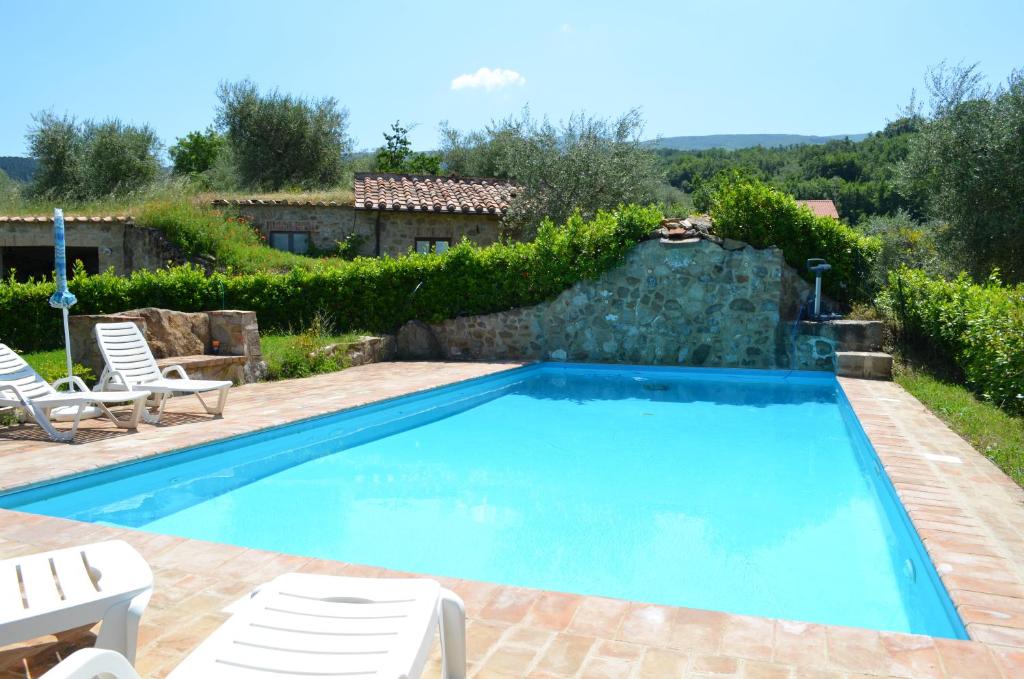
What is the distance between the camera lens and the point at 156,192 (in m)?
20.7

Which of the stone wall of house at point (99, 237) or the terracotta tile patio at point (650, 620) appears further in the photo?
the stone wall of house at point (99, 237)

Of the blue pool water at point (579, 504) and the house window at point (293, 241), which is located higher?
the house window at point (293, 241)

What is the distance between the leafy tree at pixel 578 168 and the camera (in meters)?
18.7

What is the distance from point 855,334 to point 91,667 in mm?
12454

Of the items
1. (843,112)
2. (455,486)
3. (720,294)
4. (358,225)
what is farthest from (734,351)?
(843,112)

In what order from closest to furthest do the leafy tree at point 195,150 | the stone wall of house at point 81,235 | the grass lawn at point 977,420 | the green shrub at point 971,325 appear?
the grass lawn at point 977,420, the green shrub at point 971,325, the stone wall of house at point 81,235, the leafy tree at point 195,150

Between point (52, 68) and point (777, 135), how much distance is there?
79748 mm

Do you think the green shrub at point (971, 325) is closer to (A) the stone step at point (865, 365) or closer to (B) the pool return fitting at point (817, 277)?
(A) the stone step at point (865, 365)

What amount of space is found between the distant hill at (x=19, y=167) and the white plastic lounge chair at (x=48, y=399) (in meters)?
20.5

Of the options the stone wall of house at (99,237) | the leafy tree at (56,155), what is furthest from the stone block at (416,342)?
the leafy tree at (56,155)

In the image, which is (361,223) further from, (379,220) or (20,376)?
(20,376)

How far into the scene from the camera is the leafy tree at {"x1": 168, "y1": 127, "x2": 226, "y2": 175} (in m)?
43.6

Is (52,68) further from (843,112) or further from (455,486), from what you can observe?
→ (843,112)

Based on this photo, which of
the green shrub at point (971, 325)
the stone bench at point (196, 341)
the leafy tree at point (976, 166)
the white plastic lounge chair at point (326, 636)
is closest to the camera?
the white plastic lounge chair at point (326, 636)
